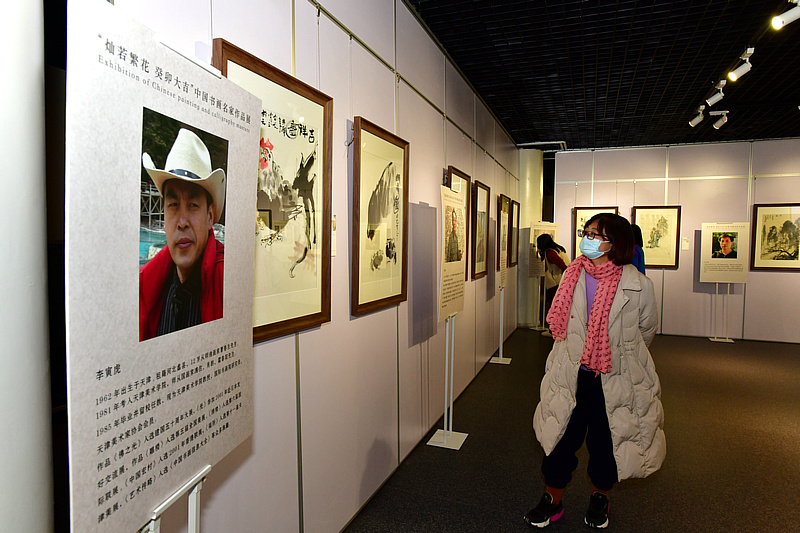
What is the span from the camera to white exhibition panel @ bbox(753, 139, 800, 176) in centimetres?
837

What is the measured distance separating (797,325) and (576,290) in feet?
27.1

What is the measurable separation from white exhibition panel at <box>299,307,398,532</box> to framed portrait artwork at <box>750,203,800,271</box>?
8.15 metres

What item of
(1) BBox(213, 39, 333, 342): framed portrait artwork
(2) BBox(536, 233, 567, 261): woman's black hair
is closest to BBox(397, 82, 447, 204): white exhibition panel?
(1) BBox(213, 39, 333, 342): framed portrait artwork

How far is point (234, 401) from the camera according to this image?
4.57 ft

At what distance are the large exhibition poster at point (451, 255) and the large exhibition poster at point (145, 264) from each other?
2.49m

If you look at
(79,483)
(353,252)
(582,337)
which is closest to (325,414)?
(353,252)

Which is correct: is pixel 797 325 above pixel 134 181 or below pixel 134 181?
below

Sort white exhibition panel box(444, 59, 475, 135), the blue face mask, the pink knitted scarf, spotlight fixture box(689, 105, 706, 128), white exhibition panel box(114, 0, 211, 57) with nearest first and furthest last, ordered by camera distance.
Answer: white exhibition panel box(114, 0, 211, 57), the pink knitted scarf, the blue face mask, white exhibition panel box(444, 59, 475, 135), spotlight fixture box(689, 105, 706, 128)

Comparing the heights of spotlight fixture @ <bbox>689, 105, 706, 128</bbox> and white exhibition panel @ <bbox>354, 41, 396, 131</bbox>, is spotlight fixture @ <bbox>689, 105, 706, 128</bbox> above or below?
above

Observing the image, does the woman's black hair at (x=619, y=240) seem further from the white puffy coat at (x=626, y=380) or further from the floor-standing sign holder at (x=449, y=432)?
the floor-standing sign holder at (x=449, y=432)

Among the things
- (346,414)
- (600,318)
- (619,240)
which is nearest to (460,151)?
(619,240)

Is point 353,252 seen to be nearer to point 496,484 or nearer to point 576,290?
point 576,290

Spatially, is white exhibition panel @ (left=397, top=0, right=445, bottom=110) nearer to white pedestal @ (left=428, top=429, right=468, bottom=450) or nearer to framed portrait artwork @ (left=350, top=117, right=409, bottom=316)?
framed portrait artwork @ (left=350, top=117, right=409, bottom=316)

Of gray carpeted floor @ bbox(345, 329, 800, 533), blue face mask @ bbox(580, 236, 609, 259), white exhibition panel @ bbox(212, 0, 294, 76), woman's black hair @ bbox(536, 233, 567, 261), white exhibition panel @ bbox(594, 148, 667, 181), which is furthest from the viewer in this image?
white exhibition panel @ bbox(594, 148, 667, 181)
